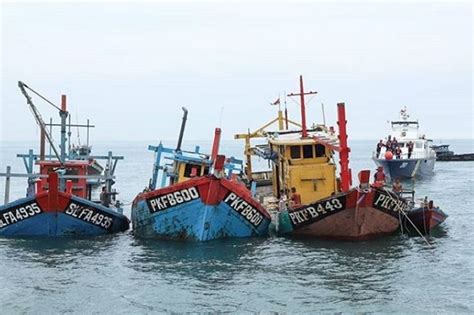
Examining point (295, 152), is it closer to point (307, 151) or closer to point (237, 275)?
point (307, 151)

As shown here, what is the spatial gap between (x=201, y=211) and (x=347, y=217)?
17.5 feet

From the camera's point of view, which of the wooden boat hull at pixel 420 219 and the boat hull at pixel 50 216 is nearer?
the boat hull at pixel 50 216

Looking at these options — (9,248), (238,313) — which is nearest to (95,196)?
(9,248)

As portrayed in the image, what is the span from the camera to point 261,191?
3594 cm

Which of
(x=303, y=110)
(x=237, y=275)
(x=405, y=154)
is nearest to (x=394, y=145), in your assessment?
(x=405, y=154)

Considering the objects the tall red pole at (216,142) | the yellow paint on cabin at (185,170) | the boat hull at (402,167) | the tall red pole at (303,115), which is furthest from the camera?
the boat hull at (402,167)

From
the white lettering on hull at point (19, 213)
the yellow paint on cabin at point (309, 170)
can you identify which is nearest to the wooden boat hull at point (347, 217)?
the yellow paint on cabin at point (309, 170)

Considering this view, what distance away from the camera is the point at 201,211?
939 inches

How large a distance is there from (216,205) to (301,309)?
7.69m

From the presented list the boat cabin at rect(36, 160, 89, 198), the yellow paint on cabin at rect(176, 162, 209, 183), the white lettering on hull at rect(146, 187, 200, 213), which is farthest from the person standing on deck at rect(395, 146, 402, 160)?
the white lettering on hull at rect(146, 187, 200, 213)

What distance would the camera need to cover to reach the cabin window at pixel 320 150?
1119 inches

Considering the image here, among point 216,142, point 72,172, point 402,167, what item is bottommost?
point 402,167

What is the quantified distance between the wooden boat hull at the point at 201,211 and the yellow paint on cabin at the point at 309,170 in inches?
117

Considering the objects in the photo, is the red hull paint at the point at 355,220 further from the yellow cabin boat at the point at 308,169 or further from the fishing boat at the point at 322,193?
the yellow cabin boat at the point at 308,169
